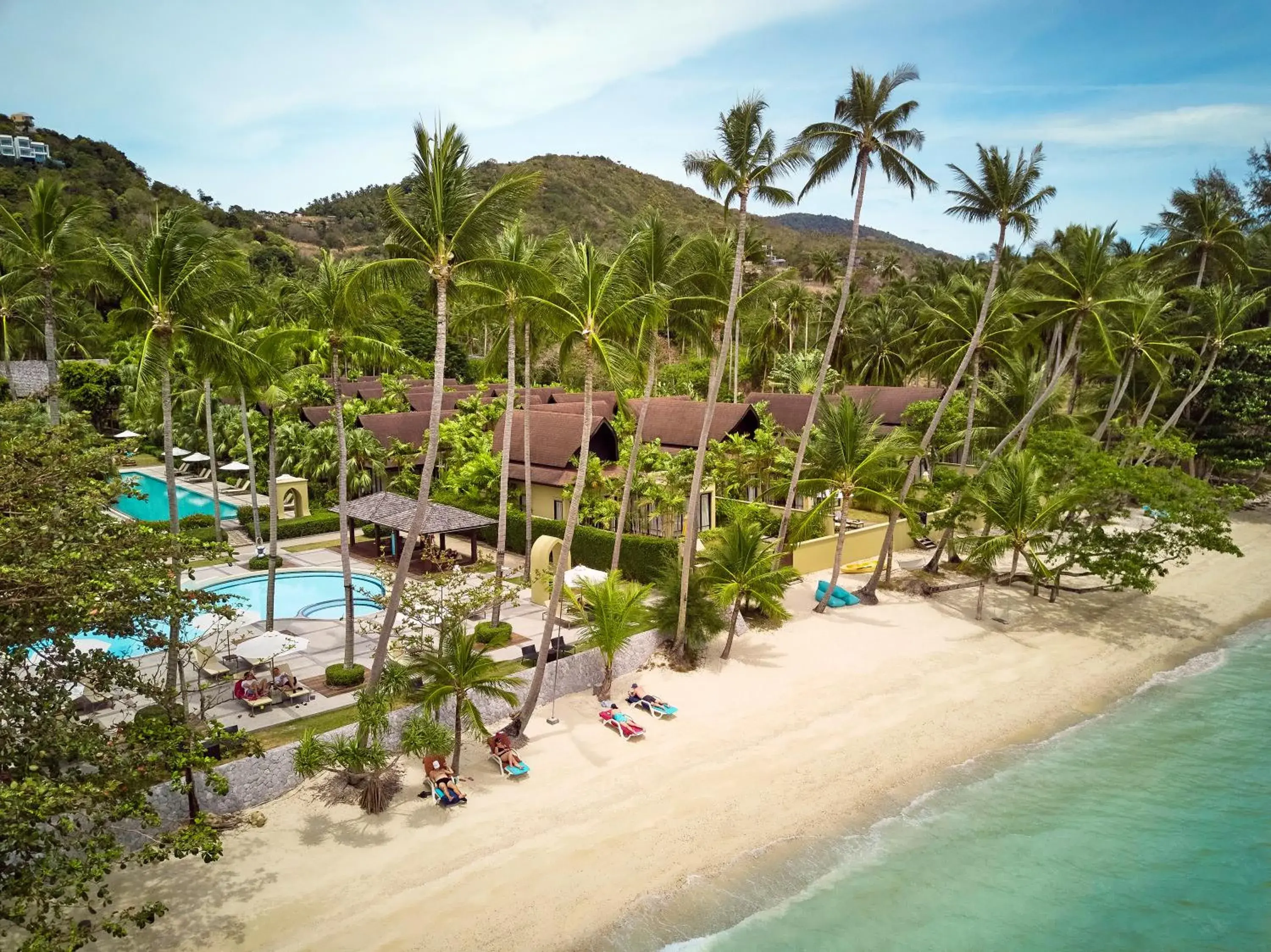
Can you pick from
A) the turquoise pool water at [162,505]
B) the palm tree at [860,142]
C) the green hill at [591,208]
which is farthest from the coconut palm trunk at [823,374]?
the green hill at [591,208]

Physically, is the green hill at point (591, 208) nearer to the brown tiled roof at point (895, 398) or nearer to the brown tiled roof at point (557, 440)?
the brown tiled roof at point (895, 398)

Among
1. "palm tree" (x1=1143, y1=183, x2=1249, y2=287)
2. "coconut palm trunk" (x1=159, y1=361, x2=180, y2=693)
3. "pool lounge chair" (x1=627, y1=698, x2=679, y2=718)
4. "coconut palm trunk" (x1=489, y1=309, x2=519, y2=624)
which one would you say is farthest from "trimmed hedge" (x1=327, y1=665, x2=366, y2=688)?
"palm tree" (x1=1143, y1=183, x2=1249, y2=287)

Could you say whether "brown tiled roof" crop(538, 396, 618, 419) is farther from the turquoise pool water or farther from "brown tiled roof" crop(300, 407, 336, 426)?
the turquoise pool water

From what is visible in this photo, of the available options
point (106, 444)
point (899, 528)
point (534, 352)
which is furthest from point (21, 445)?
point (899, 528)

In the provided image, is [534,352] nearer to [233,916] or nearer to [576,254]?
[576,254]

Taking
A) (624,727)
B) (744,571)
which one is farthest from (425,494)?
(744,571)

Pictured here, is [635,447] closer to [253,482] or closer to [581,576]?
[581,576]

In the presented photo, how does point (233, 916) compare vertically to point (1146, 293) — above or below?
below
